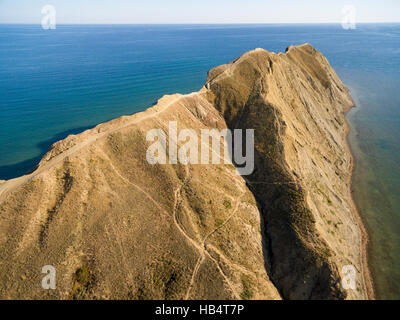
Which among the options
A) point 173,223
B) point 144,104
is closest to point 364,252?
point 173,223

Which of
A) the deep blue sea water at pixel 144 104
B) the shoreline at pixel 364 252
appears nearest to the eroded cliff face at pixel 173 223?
the shoreline at pixel 364 252

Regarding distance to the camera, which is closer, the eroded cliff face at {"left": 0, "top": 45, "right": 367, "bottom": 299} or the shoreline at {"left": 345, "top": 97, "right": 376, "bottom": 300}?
the eroded cliff face at {"left": 0, "top": 45, "right": 367, "bottom": 299}

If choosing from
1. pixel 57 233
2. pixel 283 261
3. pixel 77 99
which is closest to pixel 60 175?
pixel 57 233

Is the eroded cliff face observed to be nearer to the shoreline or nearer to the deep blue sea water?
the shoreline

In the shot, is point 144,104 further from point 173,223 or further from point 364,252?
point 364,252

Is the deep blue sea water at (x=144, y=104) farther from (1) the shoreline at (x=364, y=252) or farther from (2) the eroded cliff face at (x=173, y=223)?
(2) the eroded cliff face at (x=173, y=223)

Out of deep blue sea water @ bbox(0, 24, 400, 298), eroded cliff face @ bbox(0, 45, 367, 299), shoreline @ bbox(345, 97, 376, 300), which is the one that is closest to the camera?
eroded cliff face @ bbox(0, 45, 367, 299)

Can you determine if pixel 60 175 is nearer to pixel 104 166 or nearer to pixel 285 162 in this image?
pixel 104 166

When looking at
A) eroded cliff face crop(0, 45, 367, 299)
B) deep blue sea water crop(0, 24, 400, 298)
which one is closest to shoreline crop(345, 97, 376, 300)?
eroded cliff face crop(0, 45, 367, 299)
